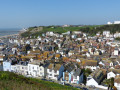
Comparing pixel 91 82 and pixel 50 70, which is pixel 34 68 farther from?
pixel 91 82

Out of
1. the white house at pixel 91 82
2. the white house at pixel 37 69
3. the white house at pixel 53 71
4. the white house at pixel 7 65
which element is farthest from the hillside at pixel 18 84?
the white house at pixel 7 65

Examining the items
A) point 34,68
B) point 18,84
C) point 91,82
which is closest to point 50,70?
point 34,68

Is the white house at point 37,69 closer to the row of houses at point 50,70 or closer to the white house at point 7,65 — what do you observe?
the row of houses at point 50,70

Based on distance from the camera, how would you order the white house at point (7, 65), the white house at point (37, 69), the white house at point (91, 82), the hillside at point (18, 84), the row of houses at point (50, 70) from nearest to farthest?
the hillside at point (18, 84), the white house at point (91, 82), the row of houses at point (50, 70), the white house at point (37, 69), the white house at point (7, 65)

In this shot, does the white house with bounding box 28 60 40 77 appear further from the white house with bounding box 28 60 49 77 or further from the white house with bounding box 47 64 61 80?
the white house with bounding box 47 64 61 80

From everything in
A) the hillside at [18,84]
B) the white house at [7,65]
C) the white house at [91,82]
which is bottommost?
the white house at [91,82]

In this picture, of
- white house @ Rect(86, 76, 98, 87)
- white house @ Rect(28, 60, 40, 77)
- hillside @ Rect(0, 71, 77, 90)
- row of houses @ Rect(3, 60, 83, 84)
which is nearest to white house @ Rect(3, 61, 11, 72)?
row of houses @ Rect(3, 60, 83, 84)

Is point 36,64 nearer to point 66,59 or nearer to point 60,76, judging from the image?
point 60,76

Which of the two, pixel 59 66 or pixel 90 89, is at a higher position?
pixel 59 66

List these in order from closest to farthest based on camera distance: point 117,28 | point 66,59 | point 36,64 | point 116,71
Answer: point 116,71 < point 36,64 < point 66,59 < point 117,28

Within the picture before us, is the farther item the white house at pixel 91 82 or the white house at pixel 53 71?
the white house at pixel 53 71

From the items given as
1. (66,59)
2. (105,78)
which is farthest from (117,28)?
(105,78)
